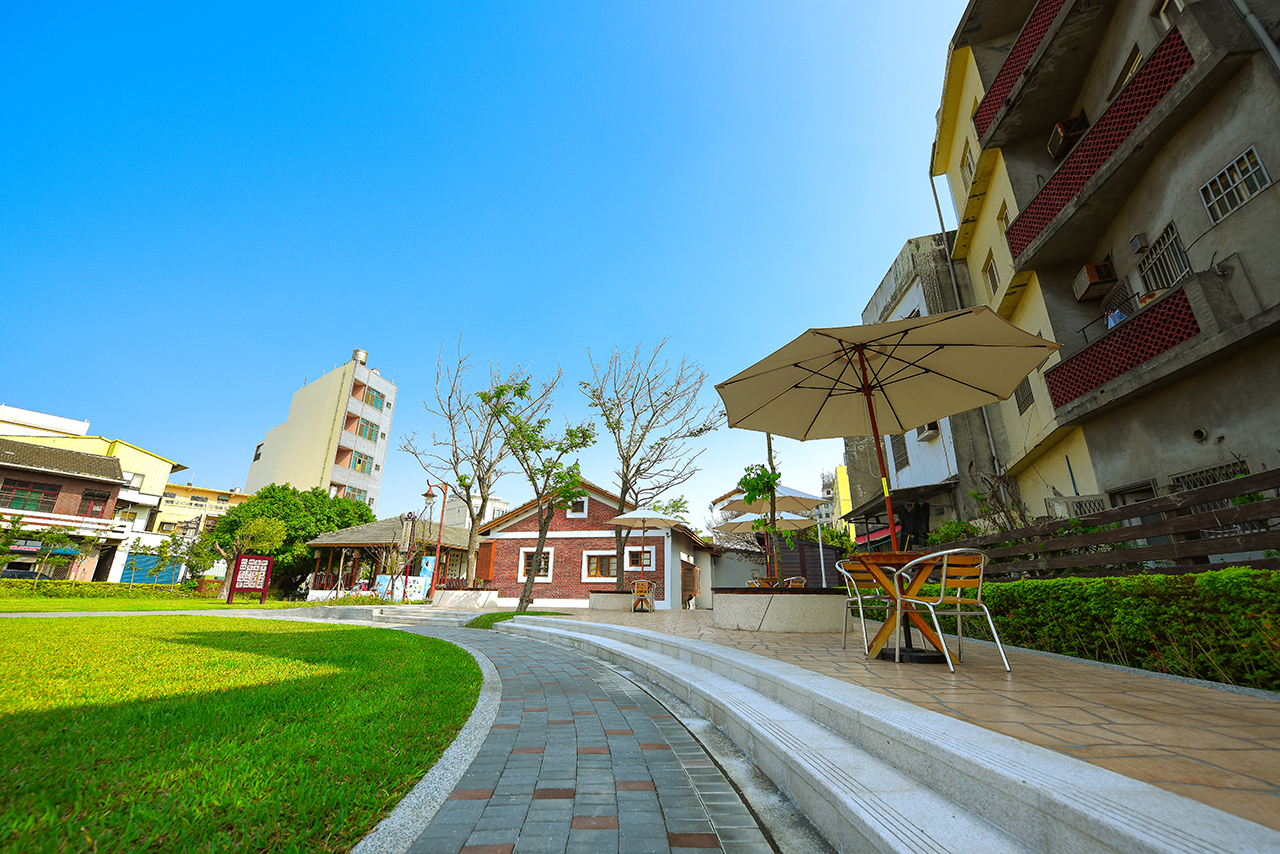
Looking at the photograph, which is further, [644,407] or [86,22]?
[644,407]

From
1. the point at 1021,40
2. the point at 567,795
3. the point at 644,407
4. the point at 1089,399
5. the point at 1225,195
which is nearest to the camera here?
the point at 567,795

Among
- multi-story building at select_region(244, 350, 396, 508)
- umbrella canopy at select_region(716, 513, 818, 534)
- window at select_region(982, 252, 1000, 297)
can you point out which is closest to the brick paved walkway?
umbrella canopy at select_region(716, 513, 818, 534)

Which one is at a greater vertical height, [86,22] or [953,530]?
[86,22]

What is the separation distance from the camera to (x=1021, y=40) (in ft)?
33.1

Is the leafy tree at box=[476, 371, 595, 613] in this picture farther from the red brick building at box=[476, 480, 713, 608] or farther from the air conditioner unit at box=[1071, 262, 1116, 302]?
the air conditioner unit at box=[1071, 262, 1116, 302]

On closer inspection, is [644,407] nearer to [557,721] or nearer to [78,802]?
[557,721]

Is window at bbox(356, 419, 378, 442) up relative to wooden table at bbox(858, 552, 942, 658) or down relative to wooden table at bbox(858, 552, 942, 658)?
up

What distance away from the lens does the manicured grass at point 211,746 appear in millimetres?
1851

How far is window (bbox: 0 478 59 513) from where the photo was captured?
29.7 m

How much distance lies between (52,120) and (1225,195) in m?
34.8

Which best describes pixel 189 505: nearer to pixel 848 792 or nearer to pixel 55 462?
pixel 55 462

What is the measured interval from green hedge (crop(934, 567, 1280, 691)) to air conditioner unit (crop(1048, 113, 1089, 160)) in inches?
372

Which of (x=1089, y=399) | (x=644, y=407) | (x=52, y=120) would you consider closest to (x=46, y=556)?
(x=52, y=120)

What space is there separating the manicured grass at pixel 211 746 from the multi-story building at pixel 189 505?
60510 mm
